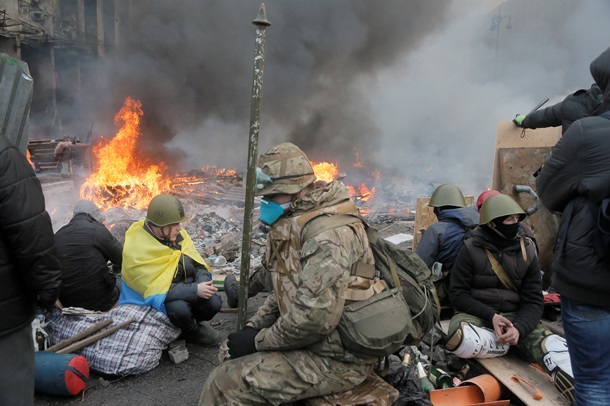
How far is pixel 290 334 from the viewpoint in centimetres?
190

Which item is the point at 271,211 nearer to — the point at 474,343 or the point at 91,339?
the point at 474,343

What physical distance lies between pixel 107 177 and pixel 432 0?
13.8 m

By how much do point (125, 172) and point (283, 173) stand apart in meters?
12.1

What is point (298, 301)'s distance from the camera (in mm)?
1865

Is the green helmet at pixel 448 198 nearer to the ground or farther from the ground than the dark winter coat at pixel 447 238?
farther from the ground

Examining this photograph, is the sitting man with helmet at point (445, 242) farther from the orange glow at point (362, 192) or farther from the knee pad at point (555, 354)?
the orange glow at point (362, 192)

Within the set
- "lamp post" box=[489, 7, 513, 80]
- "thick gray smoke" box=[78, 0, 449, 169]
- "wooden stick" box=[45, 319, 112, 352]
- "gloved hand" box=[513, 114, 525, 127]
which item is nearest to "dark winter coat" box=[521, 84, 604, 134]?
"gloved hand" box=[513, 114, 525, 127]

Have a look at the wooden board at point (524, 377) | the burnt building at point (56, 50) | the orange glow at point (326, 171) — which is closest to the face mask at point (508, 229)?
the wooden board at point (524, 377)

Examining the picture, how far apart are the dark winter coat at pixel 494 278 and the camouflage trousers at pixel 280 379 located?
4.46 ft

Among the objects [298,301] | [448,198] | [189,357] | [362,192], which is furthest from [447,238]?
[362,192]

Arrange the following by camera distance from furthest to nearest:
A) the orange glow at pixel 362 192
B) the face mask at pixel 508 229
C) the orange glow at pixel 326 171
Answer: the orange glow at pixel 326 171
the orange glow at pixel 362 192
the face mask at pixel 508 229

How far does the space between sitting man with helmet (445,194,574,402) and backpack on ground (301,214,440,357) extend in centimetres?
97

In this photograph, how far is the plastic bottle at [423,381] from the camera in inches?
107

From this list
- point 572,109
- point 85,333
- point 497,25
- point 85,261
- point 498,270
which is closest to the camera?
point 498,270
